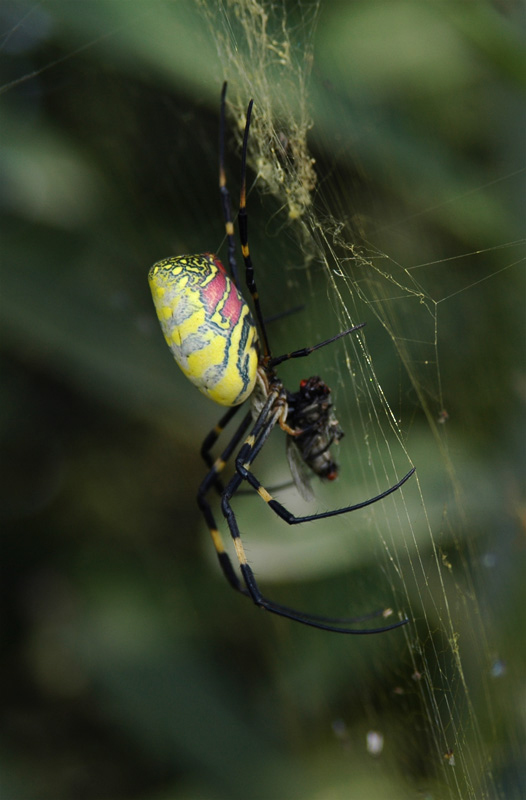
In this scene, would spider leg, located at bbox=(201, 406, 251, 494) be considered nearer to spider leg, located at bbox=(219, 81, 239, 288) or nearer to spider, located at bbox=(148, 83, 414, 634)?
spider, located at bbox=(148, 83, 414, 634)

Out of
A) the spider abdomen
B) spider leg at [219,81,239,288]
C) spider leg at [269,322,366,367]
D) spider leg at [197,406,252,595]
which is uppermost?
spider leg at [219,81,239,288]

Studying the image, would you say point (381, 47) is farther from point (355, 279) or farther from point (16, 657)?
point (16, 657)

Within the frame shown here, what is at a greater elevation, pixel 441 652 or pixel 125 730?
pixel 441 652

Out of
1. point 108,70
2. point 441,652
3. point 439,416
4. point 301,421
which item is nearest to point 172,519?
point 301,421

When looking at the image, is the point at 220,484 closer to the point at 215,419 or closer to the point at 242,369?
the point at 215,419

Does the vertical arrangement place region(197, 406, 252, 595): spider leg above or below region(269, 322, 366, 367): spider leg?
below

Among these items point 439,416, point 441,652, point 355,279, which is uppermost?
point 355,279

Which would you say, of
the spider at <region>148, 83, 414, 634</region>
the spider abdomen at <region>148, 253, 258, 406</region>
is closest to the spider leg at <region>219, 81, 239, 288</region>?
the spider at <region>148, 83, 414, 634</region>

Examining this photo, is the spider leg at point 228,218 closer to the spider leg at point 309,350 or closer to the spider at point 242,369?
the spider at point 242,369
